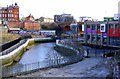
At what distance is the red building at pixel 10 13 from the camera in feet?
349

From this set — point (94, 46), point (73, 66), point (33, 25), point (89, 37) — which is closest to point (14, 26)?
point (33, 25)

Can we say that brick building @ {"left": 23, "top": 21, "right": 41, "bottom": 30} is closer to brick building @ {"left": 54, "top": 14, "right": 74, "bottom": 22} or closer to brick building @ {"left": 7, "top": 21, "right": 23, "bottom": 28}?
brick building @ {"left": 7, "top": 21, "right": 23, "bottom": 28}

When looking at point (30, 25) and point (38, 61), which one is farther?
point (30, 25)

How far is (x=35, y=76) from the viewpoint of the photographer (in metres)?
20.7

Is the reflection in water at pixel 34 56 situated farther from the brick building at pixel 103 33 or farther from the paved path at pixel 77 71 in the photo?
the paved path at pixel 77 71

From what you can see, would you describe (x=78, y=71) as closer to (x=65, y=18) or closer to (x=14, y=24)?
(x=14, y=24)

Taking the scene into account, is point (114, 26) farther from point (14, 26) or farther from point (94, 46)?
point (14, 26)

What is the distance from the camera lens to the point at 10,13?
107 m

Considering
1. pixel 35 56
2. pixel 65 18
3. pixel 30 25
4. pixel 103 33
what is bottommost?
pixel 35 56

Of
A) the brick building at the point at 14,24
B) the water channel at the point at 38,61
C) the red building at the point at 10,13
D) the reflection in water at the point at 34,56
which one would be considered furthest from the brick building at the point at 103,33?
the red building at the point at 10,13

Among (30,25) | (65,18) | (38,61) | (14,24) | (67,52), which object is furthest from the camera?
(65,18)

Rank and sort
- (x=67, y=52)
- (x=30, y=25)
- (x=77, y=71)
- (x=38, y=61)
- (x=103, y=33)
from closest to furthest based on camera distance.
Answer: (x=77, y=71)
(x=38, y=61)
(x=67, y=52)
(x=103, y=33)
(x=30, y=25)

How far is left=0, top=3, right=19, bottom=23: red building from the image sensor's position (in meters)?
106

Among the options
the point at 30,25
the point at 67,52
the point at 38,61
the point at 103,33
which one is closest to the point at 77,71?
the point at 38,61
